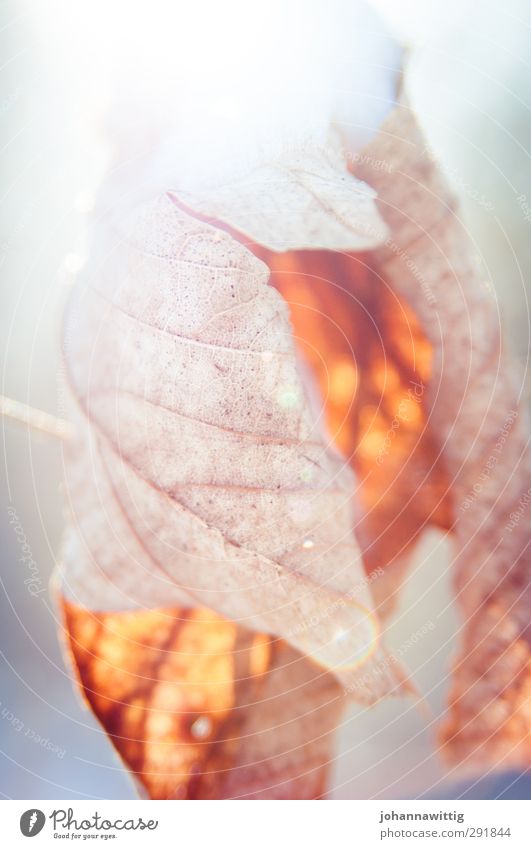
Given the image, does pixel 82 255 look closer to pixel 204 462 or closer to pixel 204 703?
pixel 204 462

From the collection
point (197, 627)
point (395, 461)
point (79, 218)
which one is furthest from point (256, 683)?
point (79, 218)

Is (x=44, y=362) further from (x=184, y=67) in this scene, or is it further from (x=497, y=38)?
(x=497, y=38)

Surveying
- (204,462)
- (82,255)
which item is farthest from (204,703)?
(82,255)

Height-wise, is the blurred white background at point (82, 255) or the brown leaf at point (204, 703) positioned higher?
the blurred white background at point (82, 255)

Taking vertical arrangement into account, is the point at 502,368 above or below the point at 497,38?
below

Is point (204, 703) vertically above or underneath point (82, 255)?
underneath
